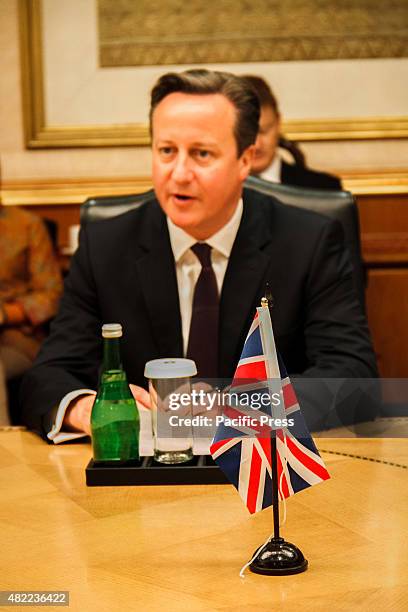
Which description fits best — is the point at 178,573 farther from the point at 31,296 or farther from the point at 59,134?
the point at 59,134

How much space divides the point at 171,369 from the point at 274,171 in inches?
122

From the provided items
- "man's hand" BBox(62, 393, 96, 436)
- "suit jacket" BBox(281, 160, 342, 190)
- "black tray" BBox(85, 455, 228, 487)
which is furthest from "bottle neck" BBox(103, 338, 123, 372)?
"suit jacket" BBox(281, 160, 342, 190)

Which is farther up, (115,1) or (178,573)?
(115,1)

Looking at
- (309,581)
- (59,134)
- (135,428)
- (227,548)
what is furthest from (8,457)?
Result: (59,134)

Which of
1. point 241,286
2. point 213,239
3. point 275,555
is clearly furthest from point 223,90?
point 275,555

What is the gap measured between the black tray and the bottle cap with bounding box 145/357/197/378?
0.16m

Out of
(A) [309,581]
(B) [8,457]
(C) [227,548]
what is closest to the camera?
(A) [309,581]

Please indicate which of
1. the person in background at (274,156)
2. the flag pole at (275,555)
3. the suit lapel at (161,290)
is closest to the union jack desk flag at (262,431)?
the flag pole at (275,555)

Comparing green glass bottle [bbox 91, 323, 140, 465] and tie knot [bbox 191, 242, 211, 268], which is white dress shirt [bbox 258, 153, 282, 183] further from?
green glass bottle [bbox 91, 323, 140, 465]

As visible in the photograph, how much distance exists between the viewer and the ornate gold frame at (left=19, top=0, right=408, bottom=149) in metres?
4.68

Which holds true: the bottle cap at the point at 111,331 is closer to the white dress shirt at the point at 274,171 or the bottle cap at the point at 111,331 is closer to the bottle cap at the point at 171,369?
the bottle cap at the point at 171,369

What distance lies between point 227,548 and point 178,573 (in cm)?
11

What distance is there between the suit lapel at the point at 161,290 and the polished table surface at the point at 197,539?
69 cm

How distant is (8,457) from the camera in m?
1.69
